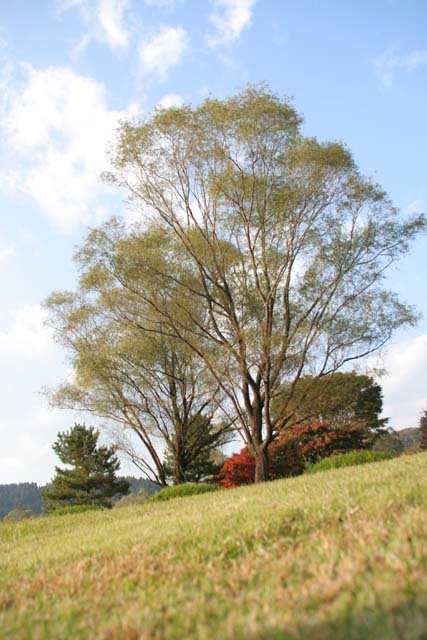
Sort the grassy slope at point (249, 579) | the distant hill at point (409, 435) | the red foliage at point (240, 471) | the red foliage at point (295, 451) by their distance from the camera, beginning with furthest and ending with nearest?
the distant hill at point (409, 435)
the red foliage at point (295, 451)
the red foliage at point (240, 471)
the grassy slope at point (249, 579)

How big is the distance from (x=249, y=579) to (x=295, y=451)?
25026 millimetres

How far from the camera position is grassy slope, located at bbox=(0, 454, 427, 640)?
2336 millimetres

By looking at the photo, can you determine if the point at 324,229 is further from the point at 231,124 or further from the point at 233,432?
the point at 233,432

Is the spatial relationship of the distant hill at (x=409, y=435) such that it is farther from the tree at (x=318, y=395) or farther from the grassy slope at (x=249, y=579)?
the grassy slope at (x=249, y=579)

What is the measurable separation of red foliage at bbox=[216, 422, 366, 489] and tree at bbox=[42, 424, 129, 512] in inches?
699

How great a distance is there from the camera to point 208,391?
88.8ft

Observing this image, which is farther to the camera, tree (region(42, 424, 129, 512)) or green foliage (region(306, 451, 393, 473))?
tree (region(42, 424, 129, 512))

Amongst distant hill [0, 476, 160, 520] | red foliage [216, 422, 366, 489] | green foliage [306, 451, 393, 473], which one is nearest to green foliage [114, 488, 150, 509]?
red foliage [216, 422, 366, 489]

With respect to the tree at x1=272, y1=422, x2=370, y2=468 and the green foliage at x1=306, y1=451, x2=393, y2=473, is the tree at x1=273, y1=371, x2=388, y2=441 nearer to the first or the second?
the tree at x1=272, y1=422, x2=370, y2=468

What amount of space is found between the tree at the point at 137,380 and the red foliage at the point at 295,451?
9.61 feet

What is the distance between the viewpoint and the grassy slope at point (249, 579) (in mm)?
2336

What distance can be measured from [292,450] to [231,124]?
55.0 feet

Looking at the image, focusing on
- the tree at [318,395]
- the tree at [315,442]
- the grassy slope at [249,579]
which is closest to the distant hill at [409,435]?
the tree at [315,442]

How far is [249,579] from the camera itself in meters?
3.23
